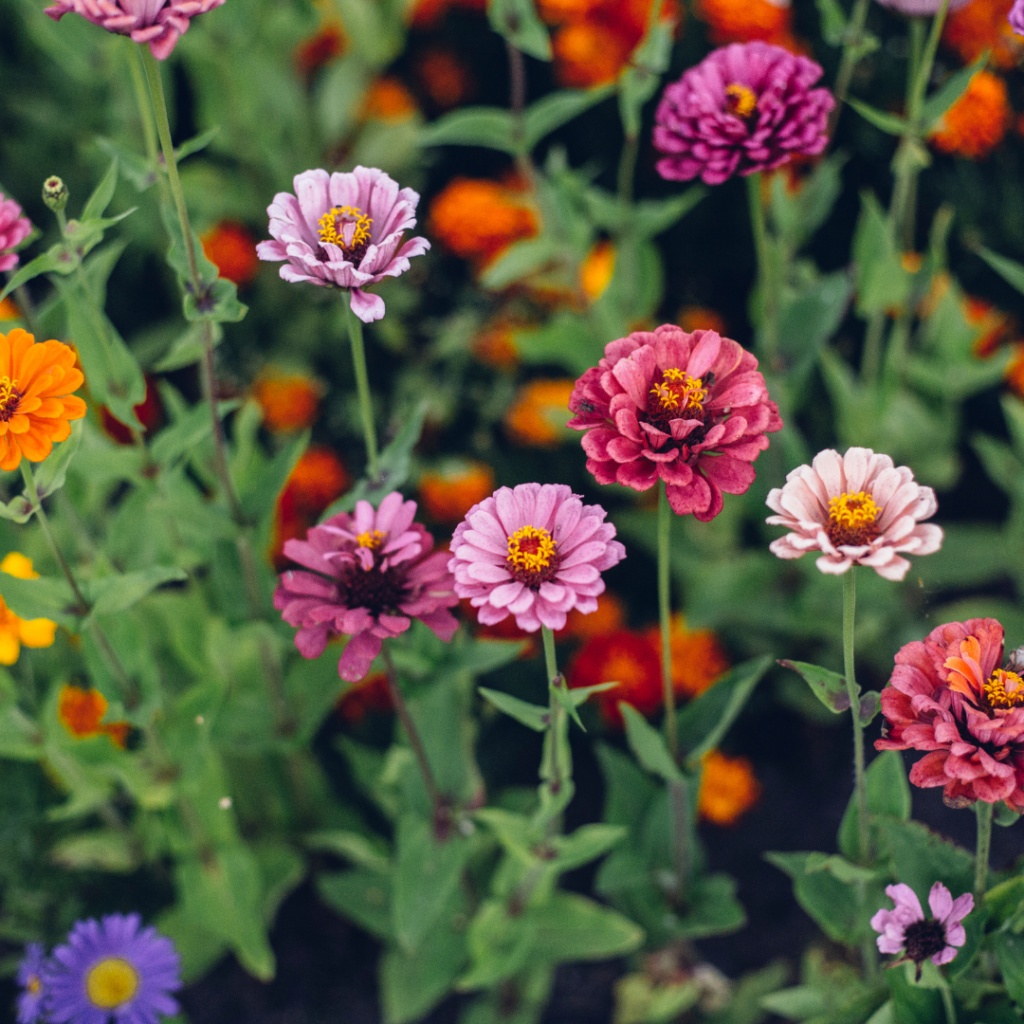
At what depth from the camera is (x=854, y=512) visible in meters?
0.73

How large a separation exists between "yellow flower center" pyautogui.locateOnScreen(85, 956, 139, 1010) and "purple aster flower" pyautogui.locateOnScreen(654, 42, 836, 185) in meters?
1.07

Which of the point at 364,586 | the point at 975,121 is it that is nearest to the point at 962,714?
the point at 364,586

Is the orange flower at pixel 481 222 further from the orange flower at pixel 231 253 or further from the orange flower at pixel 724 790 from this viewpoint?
the orange flower at pixel 724 790

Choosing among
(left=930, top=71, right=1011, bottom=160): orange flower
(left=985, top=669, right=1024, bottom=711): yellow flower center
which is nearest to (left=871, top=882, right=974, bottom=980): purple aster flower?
(left=985, top=669, right=1024, bottom=711): yellow flower center

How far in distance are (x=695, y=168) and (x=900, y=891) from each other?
71cm

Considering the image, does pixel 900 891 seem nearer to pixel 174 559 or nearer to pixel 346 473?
pixel 174 559

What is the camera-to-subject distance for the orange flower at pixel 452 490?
5.15 feet

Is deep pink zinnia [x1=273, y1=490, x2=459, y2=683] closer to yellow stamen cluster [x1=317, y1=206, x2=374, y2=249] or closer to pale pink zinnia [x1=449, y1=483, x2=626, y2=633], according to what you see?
pale pink zinnia [x1=449, y1=483, x2=626, y2=633]

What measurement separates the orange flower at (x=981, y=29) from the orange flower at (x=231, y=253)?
4.21 ft

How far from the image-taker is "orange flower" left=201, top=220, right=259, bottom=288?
179cm

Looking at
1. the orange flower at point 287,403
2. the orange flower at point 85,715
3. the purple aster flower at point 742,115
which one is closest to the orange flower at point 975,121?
the purple aster flower at point 742,115

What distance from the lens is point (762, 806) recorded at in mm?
1597

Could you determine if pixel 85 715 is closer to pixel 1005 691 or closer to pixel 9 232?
pixel 9 232

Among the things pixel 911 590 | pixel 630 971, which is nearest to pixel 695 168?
pixel 911 590
